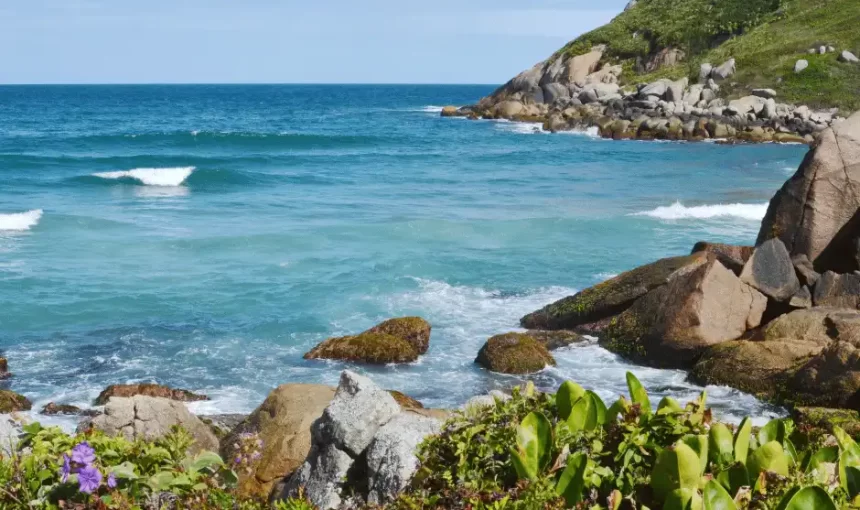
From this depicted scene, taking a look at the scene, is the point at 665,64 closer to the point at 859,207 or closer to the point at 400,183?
the point at 400,183

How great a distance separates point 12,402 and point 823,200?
14592 mm

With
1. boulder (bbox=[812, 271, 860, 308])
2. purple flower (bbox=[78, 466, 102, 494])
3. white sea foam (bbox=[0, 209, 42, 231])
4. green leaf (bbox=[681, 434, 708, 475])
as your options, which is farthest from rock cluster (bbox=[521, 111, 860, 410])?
white sea foam (bbox=[0, 209, 42, 231])

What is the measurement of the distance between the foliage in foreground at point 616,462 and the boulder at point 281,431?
14.6ft

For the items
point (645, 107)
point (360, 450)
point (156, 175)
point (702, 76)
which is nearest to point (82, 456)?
point (360, 450)

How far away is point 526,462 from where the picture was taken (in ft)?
14.8

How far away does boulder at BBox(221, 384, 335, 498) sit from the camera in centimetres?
942

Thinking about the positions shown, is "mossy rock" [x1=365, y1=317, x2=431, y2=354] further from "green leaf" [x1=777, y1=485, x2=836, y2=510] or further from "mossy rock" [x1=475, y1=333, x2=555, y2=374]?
"green leaf" [x1=777, y1=485, x2=836, y2=510]

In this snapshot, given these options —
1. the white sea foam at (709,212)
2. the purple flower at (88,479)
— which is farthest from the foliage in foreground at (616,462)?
the white sea foam at (709,212)

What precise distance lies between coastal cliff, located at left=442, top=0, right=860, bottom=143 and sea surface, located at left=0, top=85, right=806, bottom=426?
286 inches

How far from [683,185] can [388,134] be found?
36.1 m

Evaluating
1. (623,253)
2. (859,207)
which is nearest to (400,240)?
(623,253)

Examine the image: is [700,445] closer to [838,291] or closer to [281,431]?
[281,431]

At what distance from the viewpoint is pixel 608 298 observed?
17203mm

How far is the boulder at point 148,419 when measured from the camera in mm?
10531
